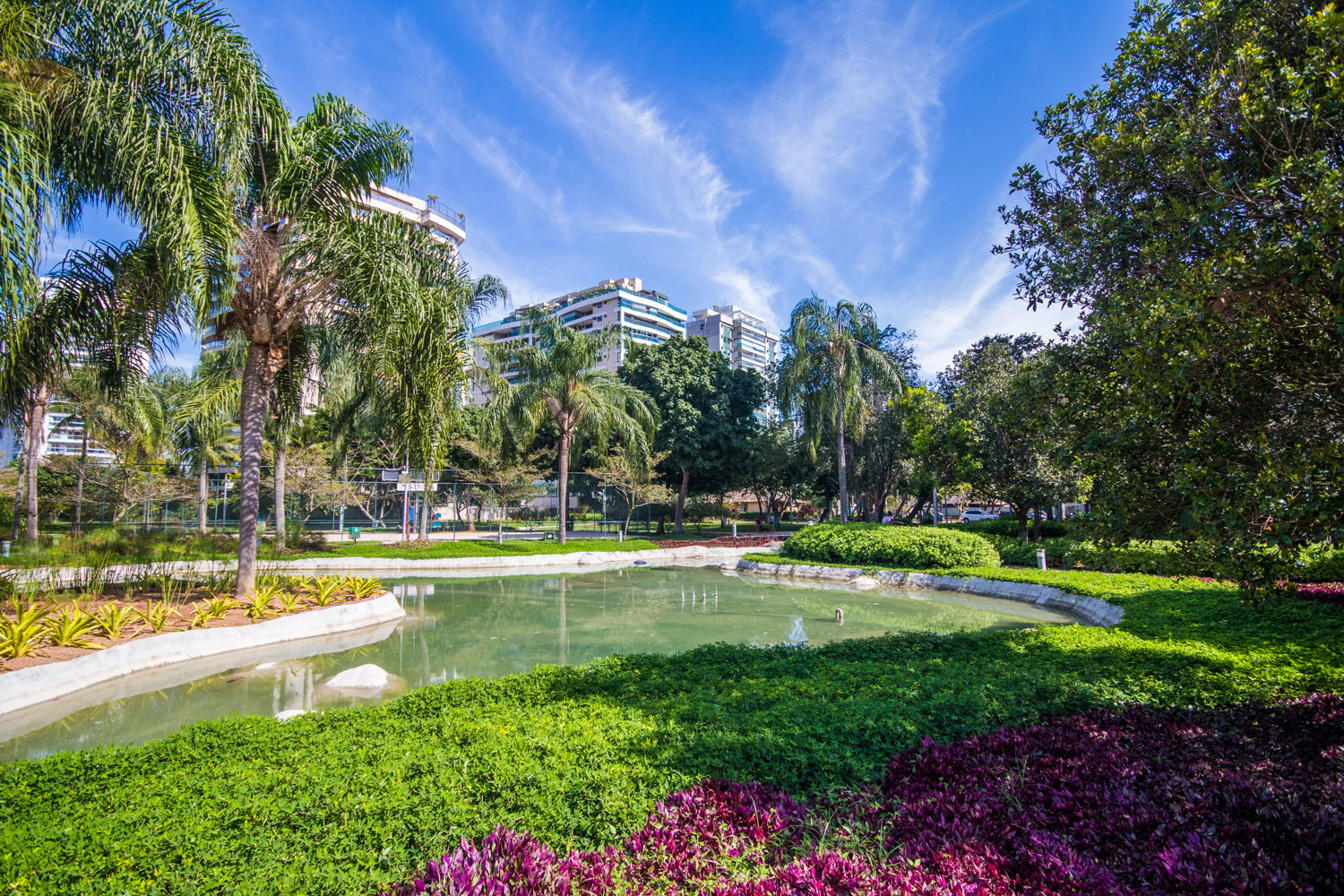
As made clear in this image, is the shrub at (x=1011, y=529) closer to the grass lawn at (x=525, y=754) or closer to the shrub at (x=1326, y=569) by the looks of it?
the shrub at (x=1326, y=569)

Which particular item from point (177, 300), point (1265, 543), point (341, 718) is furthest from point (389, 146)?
point (1265, 543)

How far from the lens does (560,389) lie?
22.3 m

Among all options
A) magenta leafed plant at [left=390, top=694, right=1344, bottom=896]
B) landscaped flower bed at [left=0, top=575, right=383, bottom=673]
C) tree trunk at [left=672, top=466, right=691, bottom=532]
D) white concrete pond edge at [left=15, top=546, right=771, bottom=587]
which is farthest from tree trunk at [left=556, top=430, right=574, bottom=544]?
magenta leafed plant at [left=390, top=694, right=1344, bottom=896]

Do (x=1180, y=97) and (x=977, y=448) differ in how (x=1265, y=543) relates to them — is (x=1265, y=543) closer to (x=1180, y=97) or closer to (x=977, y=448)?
(x=1180, y=97)

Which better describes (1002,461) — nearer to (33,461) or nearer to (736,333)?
(33,461)

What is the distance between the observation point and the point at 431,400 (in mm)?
9891

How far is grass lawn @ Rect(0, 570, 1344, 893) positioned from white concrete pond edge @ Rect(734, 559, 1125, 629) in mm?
4169

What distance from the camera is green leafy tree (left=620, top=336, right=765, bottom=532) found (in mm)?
30594

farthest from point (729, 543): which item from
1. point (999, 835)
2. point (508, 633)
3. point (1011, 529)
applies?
point (999, 835)

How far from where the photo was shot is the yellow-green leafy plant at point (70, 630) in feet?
24.1

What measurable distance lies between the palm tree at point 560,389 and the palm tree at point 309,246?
1042cm

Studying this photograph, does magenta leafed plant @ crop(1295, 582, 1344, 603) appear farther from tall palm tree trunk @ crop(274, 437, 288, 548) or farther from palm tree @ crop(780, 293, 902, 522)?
tall palm tree trunk @ crop(274, 437, 288, 548)

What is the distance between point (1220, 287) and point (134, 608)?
11.9 meters

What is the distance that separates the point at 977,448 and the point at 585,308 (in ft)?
211
